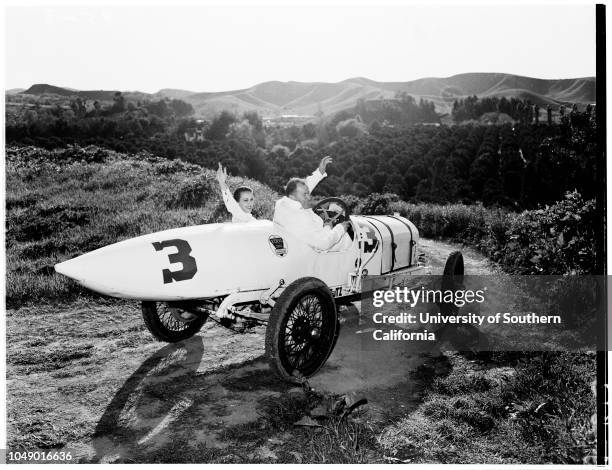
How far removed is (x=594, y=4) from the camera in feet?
14.6

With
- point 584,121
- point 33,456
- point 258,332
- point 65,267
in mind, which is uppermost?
point 584,121

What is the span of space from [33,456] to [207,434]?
1.33 meters

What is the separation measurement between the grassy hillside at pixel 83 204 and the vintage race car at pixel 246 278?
293 centimetres

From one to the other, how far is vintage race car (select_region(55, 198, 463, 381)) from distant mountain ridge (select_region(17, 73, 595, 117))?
1614mm

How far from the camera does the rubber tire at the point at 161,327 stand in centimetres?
534

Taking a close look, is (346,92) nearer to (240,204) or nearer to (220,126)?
(240,204)

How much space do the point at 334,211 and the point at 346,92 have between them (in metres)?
1.67

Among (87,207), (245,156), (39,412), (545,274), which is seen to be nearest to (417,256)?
(545,274)

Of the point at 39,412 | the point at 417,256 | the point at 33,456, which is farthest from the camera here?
the point at 417,256

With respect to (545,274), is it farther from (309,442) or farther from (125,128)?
(125,128)

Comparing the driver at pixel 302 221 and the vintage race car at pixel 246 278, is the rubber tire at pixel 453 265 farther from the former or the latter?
the driver at pixel 302 221

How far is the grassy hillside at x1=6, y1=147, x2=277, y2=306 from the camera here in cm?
721

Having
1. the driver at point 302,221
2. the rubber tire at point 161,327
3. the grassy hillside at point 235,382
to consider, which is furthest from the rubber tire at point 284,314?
the rubber tire at point 161,327

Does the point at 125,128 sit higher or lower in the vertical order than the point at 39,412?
higher
